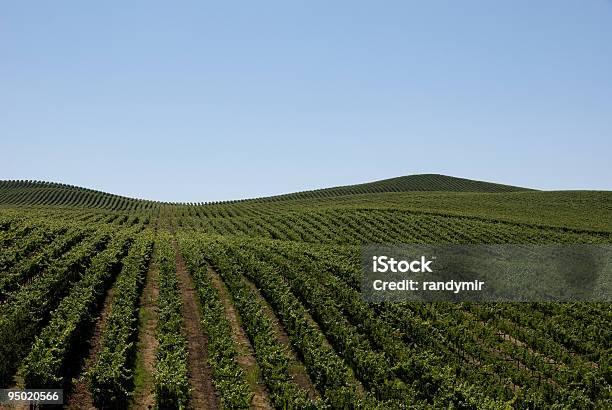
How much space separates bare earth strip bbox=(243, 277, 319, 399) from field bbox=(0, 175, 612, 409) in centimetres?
8

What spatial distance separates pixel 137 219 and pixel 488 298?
199ft

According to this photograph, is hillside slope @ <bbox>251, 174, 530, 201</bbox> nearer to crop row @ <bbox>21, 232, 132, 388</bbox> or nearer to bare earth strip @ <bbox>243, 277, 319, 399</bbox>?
crop row @ <bbox>21, 232, 132, 388</bbox>

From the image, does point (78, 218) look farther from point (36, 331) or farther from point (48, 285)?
point (36, 331)

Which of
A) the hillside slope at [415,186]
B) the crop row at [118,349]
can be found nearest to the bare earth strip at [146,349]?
the crop row at [118,349]

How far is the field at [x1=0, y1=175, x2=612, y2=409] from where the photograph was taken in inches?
653

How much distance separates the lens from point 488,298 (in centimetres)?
2962

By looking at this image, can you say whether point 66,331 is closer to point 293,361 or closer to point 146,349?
point 146,349

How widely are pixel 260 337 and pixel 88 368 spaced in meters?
6.45

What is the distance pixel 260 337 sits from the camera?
68.9 feet

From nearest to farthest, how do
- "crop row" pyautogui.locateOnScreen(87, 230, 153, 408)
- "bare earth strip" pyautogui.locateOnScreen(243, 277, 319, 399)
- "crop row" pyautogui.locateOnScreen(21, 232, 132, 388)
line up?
"crop row" pyautogui.locateOnScreen(87, 230, 153, 408)
"crop row" pyautogui.locateOnScreen(21, 232, 132, 388)
"bare earth strip" pyautogui.locateOnScreen(243, 277, 319, 399)

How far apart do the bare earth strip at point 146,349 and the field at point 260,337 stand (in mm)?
Result: 68

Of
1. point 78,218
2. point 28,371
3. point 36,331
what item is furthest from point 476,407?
point 78,218

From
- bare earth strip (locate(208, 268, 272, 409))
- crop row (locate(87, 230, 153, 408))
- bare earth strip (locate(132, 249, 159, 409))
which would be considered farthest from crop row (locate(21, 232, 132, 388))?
bare earth strip (locate(208, 268, 272, 409))

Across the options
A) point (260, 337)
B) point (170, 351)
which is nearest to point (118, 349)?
point (170, 351)
